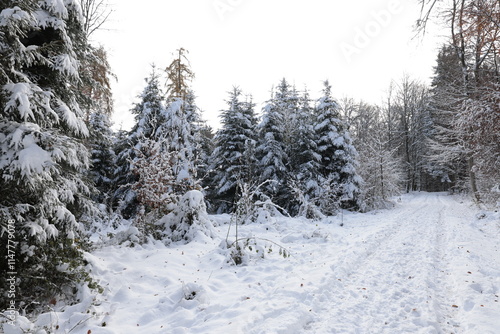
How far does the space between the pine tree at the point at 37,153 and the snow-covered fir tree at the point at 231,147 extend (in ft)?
38.9

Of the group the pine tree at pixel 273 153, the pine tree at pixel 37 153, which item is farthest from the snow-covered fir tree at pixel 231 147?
the pine tree at pixel 37 153

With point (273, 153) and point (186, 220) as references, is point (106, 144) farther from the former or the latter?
point (273, 153)

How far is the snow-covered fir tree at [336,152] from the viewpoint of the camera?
16172mm

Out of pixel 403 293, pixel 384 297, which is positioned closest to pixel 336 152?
pixel 403 293

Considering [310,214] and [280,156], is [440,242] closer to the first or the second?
[310,214]

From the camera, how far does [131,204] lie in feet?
48.9

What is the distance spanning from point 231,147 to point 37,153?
13983 millimetres

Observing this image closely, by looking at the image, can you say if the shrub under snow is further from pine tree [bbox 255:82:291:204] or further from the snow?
pine tree [bbox 255:82:291:204]

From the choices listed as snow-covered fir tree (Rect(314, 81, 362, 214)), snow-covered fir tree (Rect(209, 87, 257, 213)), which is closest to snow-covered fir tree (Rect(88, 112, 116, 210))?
snow-covered fir tree (Rect(209, 87, 257, 213))

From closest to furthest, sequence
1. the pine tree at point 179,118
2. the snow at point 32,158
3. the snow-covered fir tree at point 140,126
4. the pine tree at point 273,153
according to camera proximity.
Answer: the snow at point 32,158, the pine tree at point 179,118, the snow-covered fir tree at point 140,126, the pine tree at point 273,153

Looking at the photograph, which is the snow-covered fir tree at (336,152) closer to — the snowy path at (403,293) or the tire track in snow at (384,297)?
the snowy path at (403,293)

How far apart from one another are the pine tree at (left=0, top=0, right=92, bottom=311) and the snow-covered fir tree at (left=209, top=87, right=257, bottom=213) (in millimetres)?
11853

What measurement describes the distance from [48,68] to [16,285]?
3.41 metres

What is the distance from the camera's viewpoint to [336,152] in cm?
1625
